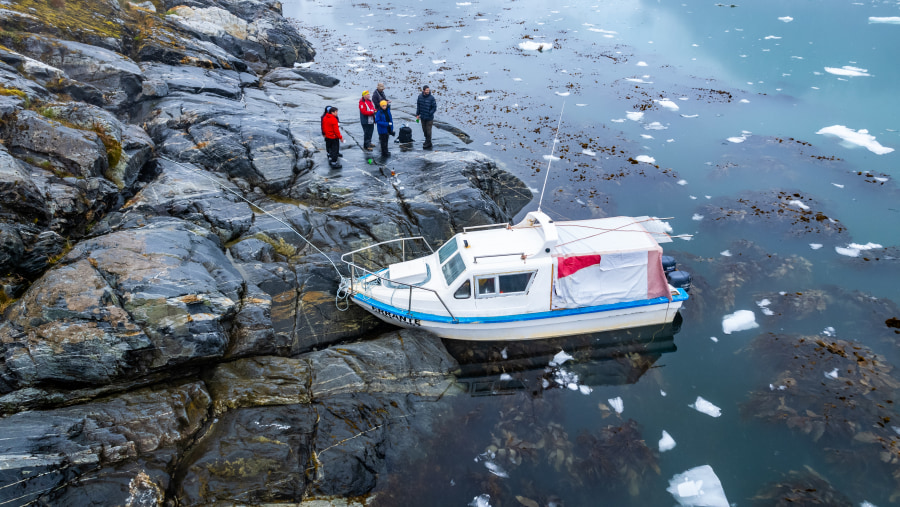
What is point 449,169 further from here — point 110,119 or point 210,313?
point 110,119

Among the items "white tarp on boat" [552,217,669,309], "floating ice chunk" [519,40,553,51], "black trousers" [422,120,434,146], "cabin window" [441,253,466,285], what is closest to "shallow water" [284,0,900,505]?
"floating ice chunk" [519,40,553,51]

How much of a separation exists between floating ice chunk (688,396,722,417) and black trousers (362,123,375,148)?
1308 cm

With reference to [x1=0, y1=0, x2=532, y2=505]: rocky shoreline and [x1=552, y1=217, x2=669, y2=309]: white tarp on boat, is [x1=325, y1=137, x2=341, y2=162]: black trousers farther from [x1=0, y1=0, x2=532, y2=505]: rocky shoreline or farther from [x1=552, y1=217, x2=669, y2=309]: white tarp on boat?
[x1=552, y1=217, x2=669, y2=309]: white tarp on boat

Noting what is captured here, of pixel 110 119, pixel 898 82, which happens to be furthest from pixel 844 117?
pixel 110 119

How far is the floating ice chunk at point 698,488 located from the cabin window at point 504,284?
503 cm

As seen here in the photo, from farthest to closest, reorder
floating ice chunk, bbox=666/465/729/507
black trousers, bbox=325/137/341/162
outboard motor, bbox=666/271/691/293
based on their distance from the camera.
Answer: black trousers, bbox=325/137/341/162
outboard motor, bbox=666/271/691/293
floating ice chunk, bbox=666/465/729/507

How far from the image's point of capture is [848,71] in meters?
30.3

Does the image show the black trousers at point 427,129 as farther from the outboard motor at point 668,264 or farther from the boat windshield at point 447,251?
→ the outboard motor at point 668,264

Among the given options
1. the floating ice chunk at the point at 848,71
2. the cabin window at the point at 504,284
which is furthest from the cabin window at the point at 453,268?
the floating ice chunk at the point at 848,71

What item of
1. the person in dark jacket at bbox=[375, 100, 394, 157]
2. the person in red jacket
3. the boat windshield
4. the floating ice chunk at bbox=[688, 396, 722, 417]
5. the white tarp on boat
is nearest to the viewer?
the floating ice chunk at bbox=[688, 396, 722, 417]

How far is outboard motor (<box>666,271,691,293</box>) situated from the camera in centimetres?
1252

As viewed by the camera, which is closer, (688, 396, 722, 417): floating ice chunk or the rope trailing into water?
(688, 396, 722, 417): floating ice chunk

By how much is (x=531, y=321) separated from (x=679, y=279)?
425 centimetres

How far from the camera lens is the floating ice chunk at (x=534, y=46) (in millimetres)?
37719
